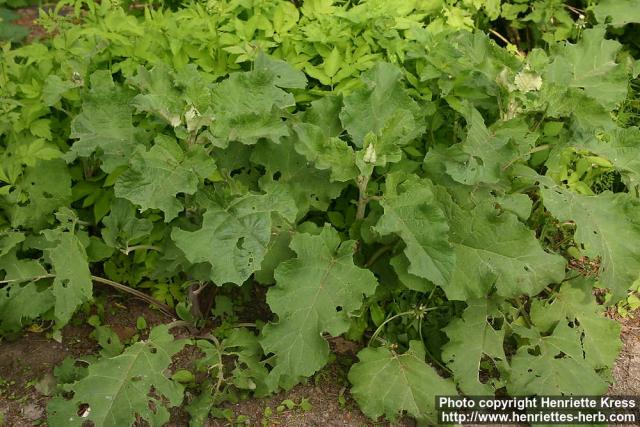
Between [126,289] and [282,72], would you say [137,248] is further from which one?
[282,72]

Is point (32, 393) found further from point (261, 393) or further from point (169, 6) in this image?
point (169, 6)

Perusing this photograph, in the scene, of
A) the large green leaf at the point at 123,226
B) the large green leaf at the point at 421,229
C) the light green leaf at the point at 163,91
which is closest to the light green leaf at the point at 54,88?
the light green leaf at the point at 163,91

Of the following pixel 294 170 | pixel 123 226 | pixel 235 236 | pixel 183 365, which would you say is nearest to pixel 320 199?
pixel 294 170

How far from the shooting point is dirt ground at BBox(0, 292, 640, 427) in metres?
3.27

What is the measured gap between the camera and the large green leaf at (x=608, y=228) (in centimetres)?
319

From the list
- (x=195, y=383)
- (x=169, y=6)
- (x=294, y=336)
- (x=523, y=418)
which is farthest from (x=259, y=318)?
(x=169, y=6)

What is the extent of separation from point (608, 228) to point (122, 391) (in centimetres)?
231

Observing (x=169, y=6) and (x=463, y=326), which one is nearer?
(x=463, y=326)

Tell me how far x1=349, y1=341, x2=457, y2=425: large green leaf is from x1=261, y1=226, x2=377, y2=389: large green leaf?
333 millimetres

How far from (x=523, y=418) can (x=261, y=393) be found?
124cm

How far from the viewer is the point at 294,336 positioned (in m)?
2.99

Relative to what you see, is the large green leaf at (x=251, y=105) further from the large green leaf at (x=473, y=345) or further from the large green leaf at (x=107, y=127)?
the large green leaf at (x=473, y=345)

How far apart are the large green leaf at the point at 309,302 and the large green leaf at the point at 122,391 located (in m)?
0.48

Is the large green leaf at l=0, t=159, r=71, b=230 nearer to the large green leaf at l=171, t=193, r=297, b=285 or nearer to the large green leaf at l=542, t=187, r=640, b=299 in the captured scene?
the large green leaf at l=171, t=193, r=297, b=285
